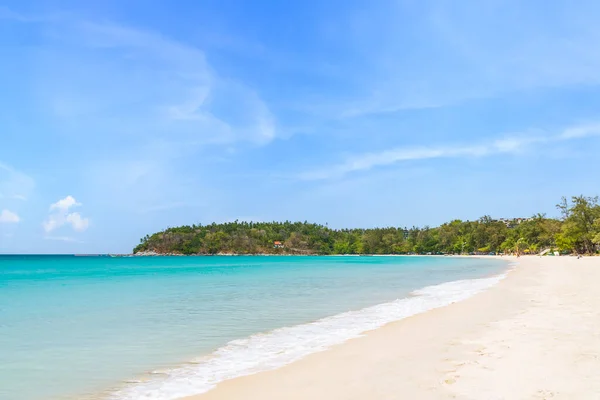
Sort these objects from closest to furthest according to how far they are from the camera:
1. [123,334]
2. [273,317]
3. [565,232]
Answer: [123,334], [273,317], [565,232]

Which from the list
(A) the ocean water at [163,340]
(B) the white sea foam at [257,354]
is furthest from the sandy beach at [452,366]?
(A) the ocean water at [163,340]

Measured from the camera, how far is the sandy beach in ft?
17.8

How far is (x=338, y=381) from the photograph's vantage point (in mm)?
6055

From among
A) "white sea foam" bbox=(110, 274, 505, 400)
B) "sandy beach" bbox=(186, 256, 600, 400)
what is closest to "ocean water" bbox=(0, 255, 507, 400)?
"white sea foam" bbox=(110, 274, 505, 400)

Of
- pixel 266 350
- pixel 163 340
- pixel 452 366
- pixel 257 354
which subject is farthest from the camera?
pixel 163 340

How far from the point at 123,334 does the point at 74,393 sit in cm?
474

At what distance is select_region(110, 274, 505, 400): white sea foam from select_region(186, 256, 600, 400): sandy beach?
0.36 metres

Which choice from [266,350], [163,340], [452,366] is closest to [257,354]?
[266,350]

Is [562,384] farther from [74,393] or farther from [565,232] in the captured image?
[565,232]

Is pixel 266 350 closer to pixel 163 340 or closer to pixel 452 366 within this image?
pixel 163 340

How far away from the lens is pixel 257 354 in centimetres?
816

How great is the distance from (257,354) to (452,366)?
3439 millimetres

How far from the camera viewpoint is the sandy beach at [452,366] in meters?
5.41

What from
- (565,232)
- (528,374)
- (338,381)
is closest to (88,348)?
(338,381)
